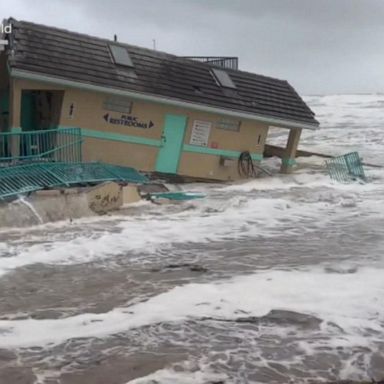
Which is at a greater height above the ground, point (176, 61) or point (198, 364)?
point (176, 61)

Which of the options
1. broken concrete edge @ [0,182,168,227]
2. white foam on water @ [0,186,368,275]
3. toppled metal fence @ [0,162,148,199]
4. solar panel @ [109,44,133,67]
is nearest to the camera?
white foam on water @ [0,186,368,275]

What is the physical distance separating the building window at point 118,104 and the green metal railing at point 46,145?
123 centimetres

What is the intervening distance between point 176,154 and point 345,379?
13.8 meters

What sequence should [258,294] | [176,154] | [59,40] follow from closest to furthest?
1. [258,294]
2. [59,40]
3. [176,154]

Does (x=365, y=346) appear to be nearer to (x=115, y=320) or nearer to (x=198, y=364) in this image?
(x=198, y=364)

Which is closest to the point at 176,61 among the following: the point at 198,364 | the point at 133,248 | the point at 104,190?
the point at 104,190

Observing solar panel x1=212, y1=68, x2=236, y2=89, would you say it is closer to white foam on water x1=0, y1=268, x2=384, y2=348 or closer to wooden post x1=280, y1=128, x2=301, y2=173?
wooden post x1=280, y1=128, x2=301, y2=173

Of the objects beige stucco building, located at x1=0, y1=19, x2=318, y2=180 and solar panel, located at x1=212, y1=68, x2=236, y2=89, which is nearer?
beige stucco building, located at x1=0, y1=19, x2=318, y2=180

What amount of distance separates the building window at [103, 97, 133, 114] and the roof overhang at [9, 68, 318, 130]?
350 millimetres

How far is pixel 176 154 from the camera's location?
18609 mm

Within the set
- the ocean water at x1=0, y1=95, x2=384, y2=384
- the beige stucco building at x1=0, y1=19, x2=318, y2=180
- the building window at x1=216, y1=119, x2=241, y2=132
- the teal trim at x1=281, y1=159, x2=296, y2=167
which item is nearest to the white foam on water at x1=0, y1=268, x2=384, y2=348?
the ocean water at x1=0, y1=95, x2=384, y2=384

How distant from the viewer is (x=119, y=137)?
17.5 m

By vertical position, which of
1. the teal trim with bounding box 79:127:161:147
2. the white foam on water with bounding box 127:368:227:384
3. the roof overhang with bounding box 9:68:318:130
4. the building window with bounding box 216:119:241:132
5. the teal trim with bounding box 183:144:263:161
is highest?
the roof overhang with bounding box 9:68:318:130

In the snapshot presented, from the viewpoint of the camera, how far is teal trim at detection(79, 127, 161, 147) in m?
17.1
